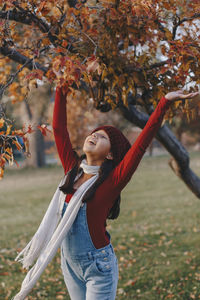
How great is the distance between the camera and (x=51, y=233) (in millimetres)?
2691

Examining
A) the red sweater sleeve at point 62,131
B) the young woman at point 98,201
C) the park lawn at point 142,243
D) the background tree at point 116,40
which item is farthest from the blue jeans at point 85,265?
the park lawn at point 142,243

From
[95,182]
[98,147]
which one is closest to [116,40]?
[98,147]

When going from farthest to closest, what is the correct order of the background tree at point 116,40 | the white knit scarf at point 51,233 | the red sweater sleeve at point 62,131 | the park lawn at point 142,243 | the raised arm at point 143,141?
the park lawn at point 142,243
the background tree at point 116,40
the red sweater sleeve at point 62,131
the white knit scarf at point 51,233
the raised arm at point 143,141

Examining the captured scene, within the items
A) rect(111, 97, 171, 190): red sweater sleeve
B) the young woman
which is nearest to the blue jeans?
the young woman

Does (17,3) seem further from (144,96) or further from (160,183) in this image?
(160,183)

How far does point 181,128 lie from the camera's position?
82.3 feet

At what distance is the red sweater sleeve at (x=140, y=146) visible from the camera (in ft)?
7.83

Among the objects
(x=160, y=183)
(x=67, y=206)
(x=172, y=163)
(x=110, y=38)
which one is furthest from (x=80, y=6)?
(x=160, y=183)

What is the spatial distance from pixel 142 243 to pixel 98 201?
482cm

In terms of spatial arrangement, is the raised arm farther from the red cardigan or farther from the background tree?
the background tree

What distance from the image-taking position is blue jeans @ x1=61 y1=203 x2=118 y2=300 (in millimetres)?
2441

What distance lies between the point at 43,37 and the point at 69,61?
3.51ft

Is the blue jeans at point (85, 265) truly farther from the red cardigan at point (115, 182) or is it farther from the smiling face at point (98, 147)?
the smiling face at point (98, 147)

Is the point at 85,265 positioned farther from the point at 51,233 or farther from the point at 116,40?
the point at 116,40
